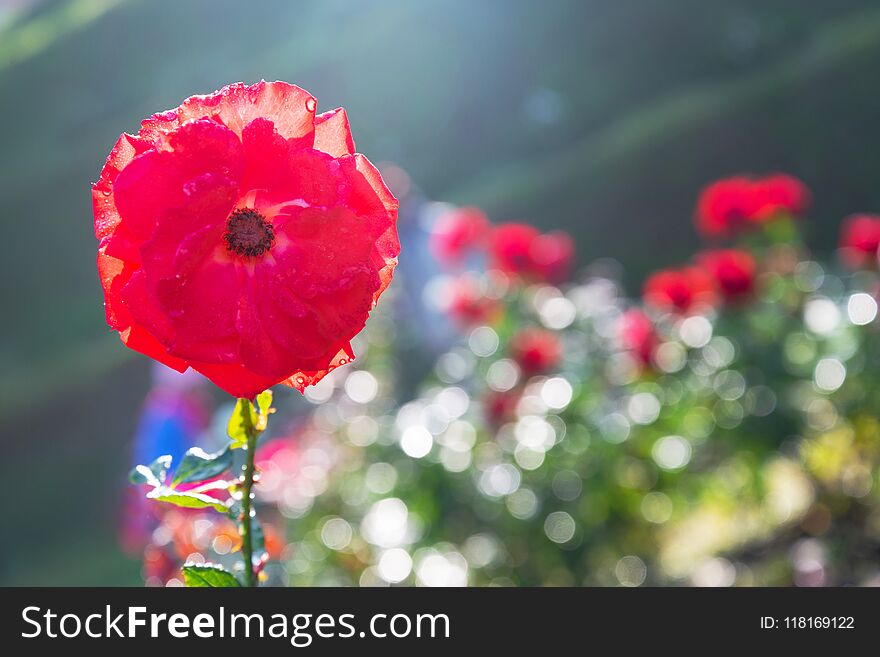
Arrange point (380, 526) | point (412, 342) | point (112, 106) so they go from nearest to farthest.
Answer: point (380, 526)
point (412, 342)
point (112, 106)

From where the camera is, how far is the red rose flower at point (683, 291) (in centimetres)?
176

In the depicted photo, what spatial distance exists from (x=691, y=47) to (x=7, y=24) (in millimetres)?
3845

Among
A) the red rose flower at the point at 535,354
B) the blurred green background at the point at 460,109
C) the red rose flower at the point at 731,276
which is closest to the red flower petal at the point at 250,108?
the red rose flower at the point at 535,354

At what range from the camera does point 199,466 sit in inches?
20.7

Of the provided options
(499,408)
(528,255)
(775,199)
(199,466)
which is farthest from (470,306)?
(199,466)

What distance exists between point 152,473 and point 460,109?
428cm

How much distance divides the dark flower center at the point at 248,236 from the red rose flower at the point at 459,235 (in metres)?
1.59

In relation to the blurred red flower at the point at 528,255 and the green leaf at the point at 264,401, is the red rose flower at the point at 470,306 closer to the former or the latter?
the blurred red flower at the point at 528,255

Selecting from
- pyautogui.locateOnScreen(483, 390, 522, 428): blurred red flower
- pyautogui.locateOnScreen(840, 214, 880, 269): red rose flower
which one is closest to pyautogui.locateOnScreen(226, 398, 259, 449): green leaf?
pyautogui.locateOnScreen(483, 390, 522, 428): blurred red flower

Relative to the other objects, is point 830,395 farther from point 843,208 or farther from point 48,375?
point 48,375

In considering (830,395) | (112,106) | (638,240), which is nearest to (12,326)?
(112,106)

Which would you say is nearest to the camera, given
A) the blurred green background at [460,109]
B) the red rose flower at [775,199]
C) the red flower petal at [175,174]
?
the red flower petal at [175,174]

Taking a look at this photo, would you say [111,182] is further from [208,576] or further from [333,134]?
[208,576]

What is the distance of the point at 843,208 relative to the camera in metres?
3.96
